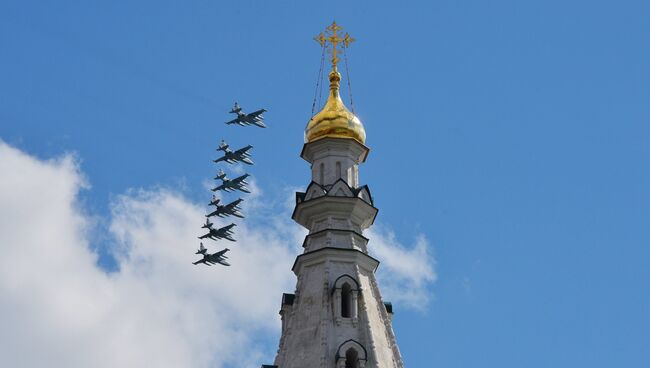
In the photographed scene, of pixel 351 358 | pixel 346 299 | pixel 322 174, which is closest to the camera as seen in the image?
pixel 351 358

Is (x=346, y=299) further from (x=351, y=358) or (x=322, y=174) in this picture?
(x=322, y=174)

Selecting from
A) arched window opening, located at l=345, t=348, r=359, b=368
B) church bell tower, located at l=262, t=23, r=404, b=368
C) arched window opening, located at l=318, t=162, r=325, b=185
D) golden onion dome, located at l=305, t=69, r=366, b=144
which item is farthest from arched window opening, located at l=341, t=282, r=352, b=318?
golden onion dome, located at l=305, t=69, r=366, b=144

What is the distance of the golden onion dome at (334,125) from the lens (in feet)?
130

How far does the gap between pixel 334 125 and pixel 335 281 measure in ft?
19.2

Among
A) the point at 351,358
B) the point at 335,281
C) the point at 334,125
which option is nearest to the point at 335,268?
the point at 335,281

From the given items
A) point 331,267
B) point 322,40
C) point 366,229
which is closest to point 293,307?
point 331,267

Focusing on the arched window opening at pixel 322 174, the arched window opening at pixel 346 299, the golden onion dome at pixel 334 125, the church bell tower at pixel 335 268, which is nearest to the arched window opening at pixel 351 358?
the church bell tower at pixel 335 268

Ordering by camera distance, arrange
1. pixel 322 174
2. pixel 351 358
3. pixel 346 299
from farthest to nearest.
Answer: pixel 322 174 → pixel 346 299 → pixel 351 358

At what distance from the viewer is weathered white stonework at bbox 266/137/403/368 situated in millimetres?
34312

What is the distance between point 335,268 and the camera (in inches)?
1438

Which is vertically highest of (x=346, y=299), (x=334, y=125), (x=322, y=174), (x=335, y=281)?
Result: (x=334, y=125)

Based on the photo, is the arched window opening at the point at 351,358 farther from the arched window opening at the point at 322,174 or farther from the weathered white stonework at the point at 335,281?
the arched window opening at the point at 322,174

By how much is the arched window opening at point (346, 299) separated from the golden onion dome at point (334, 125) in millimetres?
5626

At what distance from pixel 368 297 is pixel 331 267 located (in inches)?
54.4
